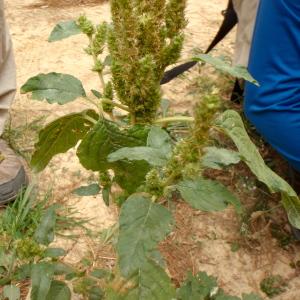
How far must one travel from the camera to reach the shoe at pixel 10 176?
70.3 inches

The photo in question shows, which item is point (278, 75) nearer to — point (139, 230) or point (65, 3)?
point (139, 230)

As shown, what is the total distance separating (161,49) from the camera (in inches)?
28.3

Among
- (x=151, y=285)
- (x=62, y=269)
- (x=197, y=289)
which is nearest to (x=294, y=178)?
(x=197, y=289)

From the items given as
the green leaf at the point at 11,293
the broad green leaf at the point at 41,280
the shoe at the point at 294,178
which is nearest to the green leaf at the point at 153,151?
the broad green leaf at the point at 41,280

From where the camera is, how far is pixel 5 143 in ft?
6.60

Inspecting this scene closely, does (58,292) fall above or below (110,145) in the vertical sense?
below

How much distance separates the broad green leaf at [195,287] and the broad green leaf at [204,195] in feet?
1.58

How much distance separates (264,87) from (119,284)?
47.2 inches

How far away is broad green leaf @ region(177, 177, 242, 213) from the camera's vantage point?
29.7 inches

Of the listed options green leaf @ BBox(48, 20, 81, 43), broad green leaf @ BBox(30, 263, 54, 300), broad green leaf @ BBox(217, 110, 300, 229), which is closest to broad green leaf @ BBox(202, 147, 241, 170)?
broad green leaf @ BBox(217, 110, 300, 229)

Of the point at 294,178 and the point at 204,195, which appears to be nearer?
the point at 204,195

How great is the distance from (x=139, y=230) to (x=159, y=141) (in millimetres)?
146

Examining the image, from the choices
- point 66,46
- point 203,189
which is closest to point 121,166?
point 203,189

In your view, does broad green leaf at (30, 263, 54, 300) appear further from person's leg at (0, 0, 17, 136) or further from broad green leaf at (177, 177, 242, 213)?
person's leg at (0, 0, 17, 136)
